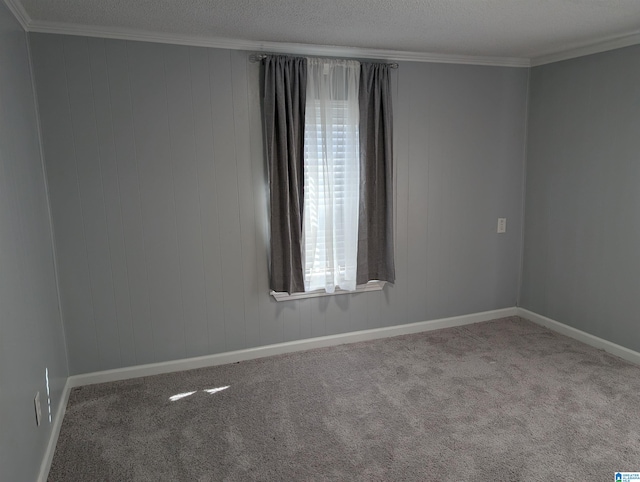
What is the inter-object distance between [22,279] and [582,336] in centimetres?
399

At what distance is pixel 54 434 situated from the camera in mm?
2480

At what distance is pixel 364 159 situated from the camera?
3539 millimetres

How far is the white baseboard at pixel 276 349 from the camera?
3189 millimetres

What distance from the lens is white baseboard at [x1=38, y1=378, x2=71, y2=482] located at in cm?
219

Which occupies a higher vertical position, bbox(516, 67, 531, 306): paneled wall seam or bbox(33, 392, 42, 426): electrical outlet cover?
bbox(516, 67, 531, 306): paneled wall seam

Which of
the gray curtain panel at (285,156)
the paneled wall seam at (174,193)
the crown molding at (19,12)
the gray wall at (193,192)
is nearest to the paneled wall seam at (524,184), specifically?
the gray wall at (193,192)

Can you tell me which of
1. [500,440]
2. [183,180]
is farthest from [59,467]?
[500,440]

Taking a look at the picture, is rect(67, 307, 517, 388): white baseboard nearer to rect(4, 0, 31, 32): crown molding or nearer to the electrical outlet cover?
the electrical outlet cover

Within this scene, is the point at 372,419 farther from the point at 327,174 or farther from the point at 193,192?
the point at 193,192

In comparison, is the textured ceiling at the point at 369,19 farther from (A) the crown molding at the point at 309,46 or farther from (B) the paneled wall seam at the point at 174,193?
(B) the paneled wall seam at the point at 174,193

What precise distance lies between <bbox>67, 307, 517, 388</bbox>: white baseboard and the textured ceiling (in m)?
2.32

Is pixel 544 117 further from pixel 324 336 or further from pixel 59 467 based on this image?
pixel 59 467

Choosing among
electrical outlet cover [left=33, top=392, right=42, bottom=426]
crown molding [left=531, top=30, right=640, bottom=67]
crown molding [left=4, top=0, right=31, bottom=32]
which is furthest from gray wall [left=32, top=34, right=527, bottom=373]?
electrical outlet cover [left=33, top=392, right=42, bottom=426]

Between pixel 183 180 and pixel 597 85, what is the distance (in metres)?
3.23
